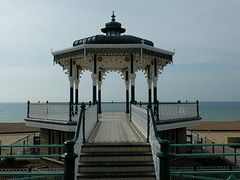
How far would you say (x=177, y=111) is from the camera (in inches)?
440

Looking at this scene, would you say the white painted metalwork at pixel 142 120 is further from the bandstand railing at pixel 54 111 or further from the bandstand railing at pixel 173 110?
the bandstand railing at pixel 54 111

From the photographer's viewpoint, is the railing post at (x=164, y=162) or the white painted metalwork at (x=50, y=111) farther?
the white painted metalwork at (x=50, y=111)

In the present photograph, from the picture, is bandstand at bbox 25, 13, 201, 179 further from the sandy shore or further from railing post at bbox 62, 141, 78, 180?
the sandy shore

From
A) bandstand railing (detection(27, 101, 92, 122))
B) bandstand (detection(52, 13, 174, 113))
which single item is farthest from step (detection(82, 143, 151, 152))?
bandstand (detection(52, 13, 174, 113))

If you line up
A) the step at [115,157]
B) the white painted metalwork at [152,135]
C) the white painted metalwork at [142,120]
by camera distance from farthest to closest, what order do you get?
the white painted metalwork at [142,120], the step at [115,157], the white painted metalwork at [152,135]

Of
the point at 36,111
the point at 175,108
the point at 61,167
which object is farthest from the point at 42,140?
the point at 175,108

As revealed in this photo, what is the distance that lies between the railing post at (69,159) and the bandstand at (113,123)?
51 millimetres

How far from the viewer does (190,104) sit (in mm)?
12180

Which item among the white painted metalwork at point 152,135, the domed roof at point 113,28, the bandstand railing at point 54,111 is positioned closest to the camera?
the white painted metalwork at point 152,135

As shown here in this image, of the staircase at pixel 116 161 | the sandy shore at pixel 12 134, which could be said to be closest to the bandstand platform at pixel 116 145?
the staircase at pixel 116 161

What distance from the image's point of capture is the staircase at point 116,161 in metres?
5.50

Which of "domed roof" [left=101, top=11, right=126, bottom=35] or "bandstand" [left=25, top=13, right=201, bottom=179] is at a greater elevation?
"domed roof" [left=101, top=11, right=126, bottom=35]

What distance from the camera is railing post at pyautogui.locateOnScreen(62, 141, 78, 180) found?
12.2 feet

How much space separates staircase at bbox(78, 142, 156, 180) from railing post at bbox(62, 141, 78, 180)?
1831 millimetres
